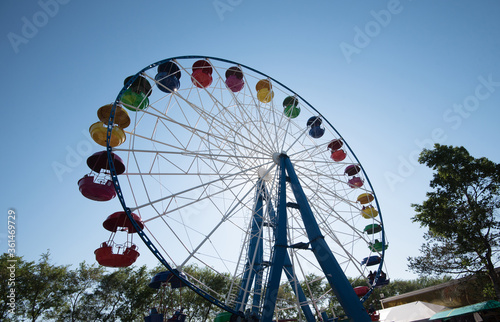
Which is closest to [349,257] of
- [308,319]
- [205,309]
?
[308,319]

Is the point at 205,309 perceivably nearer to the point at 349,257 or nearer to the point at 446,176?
the point at 349,257

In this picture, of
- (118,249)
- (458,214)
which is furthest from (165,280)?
(458,214)

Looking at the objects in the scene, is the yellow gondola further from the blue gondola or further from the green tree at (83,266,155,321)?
the green tree at (83,266,155,321)

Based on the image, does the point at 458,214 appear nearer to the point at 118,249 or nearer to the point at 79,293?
the point at 118,249

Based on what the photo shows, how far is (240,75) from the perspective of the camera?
14.3m

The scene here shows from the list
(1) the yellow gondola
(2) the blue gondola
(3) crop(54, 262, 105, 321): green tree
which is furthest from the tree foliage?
(1) the yellow gondola

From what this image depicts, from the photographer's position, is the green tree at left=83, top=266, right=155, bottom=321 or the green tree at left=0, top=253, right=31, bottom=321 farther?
the green tree at left=83, top=266, right=155, bottom=321

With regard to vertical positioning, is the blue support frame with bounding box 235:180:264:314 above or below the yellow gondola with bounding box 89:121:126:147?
below

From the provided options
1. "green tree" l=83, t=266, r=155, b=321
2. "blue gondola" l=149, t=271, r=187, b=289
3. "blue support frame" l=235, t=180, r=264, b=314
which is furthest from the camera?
"green tree" l=83, t=266, r=155, b=321

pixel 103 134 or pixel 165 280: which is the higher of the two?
pixel 103 134

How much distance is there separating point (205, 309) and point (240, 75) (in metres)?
22.1

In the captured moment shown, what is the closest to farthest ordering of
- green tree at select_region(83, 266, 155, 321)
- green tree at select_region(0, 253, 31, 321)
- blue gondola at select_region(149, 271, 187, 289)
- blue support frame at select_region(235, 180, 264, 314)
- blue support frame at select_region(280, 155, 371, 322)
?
blue support frame at select_region(280, 155, 371, 322)
blue gondola at select_region(149, 271, 187, 289)
blue support frame at select_region(235, 180, 264, 314)
green tree at select_region(0, 253, 31, 321)
green tree at select_region(83, 266, 155, 321)

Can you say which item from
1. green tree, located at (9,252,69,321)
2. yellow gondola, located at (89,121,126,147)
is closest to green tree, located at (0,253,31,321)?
green tree, located at (9,252,69,321)

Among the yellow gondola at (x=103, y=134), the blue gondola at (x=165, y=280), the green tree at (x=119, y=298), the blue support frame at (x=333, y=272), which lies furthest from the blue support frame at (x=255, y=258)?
the green tree at (x=119, y=298)
